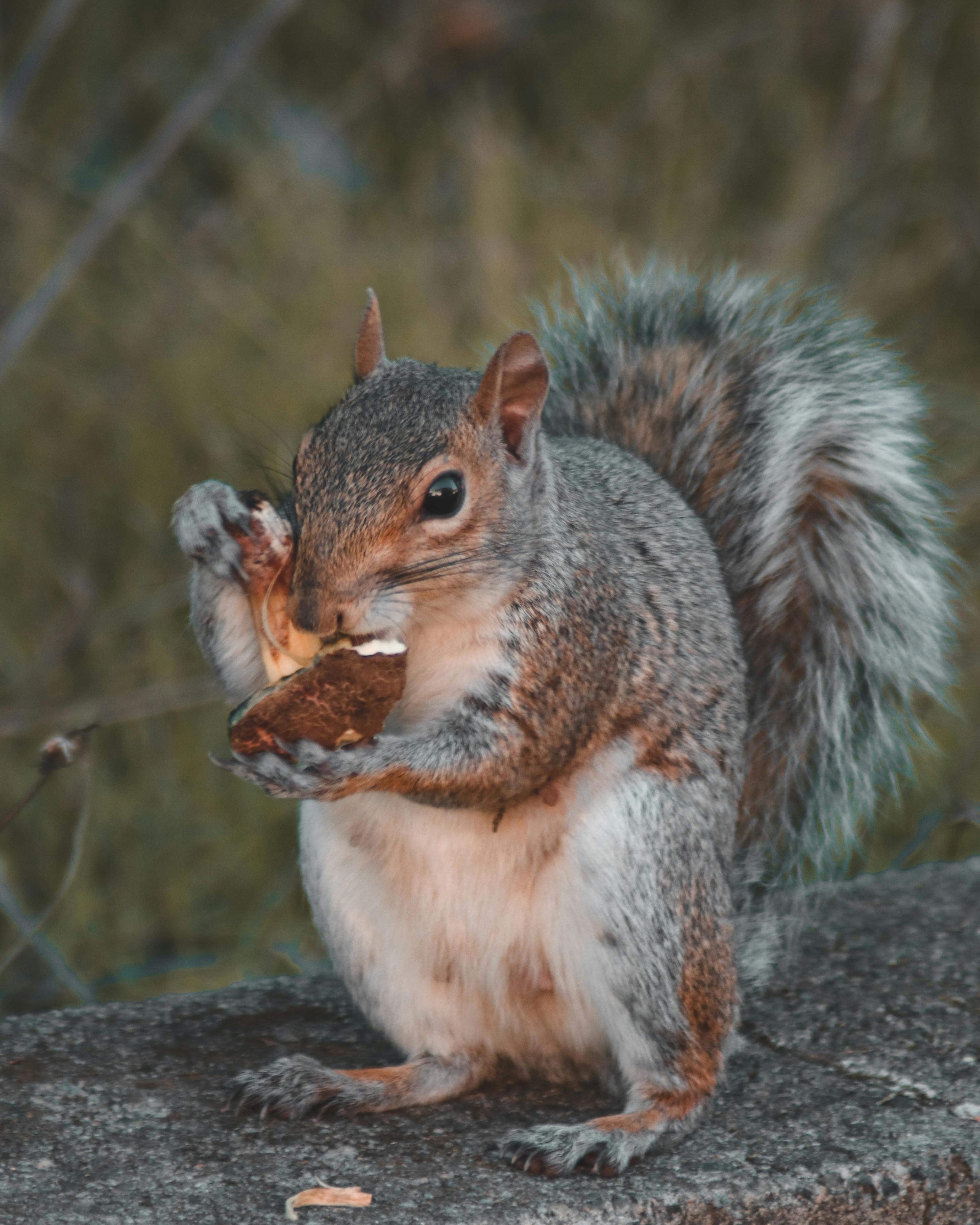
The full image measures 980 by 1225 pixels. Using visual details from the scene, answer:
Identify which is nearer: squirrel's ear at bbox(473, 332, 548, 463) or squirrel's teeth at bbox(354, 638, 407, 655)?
squirrel's teeth at bbox(354, 638, 407, 655)

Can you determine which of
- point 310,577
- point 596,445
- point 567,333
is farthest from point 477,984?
point 567,333

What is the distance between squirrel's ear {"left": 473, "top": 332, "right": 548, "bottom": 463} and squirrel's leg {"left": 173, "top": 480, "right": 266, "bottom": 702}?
0.25 m

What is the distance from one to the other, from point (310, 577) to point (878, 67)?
3337 millimetres

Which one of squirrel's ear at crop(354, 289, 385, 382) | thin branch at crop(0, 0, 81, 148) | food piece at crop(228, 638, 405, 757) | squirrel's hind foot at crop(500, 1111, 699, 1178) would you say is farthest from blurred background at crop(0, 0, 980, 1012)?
squirrel's hind foot at crop(500, 1111, 699, 1178)

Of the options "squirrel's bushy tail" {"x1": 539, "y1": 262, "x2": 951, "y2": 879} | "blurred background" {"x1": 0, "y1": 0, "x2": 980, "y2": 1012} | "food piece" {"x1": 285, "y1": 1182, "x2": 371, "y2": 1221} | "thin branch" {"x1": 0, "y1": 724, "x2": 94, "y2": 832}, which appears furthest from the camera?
"blurred background" {"x1": 0, "y1": 0, "x2": 980, "y2": 1012}

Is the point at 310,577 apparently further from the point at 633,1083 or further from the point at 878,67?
the point at 878,67

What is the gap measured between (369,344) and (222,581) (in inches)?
11.7

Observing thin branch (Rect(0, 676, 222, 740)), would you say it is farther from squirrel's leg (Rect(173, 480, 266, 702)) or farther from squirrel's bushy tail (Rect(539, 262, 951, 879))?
squirrel's bushy tail (Rect(539, 262, 951, 879))

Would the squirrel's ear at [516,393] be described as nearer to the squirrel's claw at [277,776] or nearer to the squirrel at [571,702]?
the squirrel at [571,702]

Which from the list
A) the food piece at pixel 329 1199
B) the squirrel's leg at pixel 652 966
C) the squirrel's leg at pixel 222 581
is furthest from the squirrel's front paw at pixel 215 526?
the food piece at pixel 329 1199

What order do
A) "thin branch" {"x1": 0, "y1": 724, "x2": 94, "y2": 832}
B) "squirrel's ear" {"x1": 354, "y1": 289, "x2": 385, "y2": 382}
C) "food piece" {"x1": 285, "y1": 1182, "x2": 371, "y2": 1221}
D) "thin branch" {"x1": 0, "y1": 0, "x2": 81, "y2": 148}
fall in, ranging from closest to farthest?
1. "food piece" {"x1": 285, "y1": 1182, "x2": 371, "y2": 1221}
2. "thin branch" {"x1": 0, "y1": 724, "x2": 94, "y2": 832}
3. "squirrel's ear" {"x1": 354, "y1": 289, "x2": 385, "y2": 382}
4. "thin branch" {"x1": 0, "y1": 0, "x2": 81, "y2": 148}

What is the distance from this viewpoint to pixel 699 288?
1981mm

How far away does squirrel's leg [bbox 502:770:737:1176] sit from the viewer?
142 cm

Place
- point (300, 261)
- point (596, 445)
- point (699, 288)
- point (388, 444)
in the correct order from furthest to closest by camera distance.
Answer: point (300, 261), point (699, 288), point (596, 445), point (388, 444)
